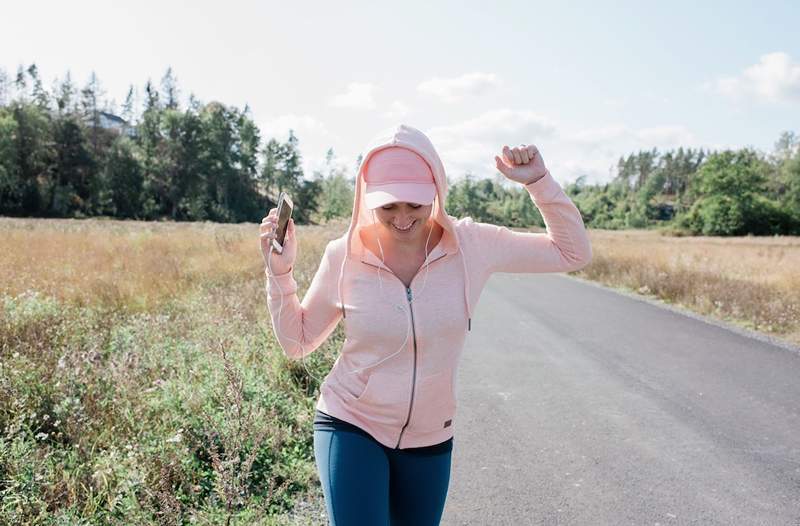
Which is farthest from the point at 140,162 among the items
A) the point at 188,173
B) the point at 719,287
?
the point at 719,287

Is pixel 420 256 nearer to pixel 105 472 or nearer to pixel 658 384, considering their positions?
pixel 105 472

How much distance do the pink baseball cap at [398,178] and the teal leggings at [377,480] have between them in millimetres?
875

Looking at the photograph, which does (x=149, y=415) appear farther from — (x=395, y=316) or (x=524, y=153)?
(x=524, y=153)

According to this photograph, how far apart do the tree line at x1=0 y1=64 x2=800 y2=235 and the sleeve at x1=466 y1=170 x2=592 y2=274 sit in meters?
55.8

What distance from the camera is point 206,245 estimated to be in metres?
18.6

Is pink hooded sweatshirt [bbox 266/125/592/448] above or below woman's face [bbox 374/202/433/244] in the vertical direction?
below

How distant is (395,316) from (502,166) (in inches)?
30.9

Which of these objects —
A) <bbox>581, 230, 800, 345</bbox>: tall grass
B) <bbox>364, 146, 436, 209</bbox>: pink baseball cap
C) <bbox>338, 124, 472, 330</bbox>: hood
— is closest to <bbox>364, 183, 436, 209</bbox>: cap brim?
<bbox>364, 146, 436, 209</bbox>: pink baseball cap

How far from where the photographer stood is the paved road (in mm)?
3879

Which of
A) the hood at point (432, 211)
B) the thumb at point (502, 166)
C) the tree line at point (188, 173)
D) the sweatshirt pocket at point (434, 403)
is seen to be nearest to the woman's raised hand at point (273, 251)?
the hood at point (432, 211)

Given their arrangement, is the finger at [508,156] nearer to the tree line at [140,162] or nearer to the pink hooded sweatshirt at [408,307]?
the pink hooded sweatshirt at [408,307]

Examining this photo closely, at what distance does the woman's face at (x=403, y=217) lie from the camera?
7.55ft

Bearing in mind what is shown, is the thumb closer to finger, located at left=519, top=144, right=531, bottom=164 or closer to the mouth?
finger, located at left=519, top=144, right=531, bottom=164

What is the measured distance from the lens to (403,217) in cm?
230
